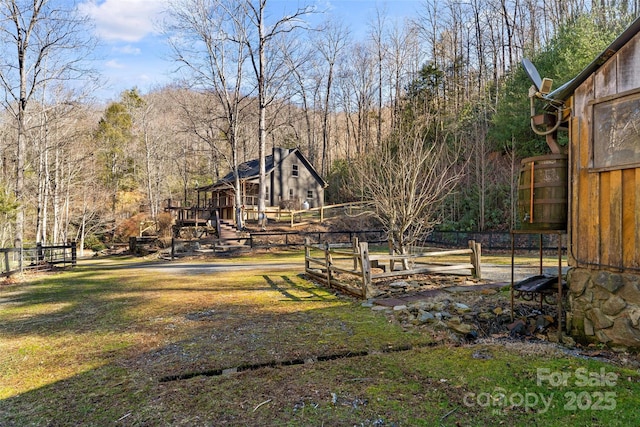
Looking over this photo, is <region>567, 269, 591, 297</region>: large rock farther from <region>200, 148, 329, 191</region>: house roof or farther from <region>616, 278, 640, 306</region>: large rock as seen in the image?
<region>200, 148, 329, 191</region>: house roof

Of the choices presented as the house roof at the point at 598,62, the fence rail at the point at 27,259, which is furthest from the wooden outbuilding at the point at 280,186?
the house roof at the point at 598,62

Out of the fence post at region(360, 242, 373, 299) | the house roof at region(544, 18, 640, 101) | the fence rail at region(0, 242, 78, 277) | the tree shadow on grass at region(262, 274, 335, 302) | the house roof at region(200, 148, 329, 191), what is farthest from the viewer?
the house roof at region(200, 148, 329, 191)

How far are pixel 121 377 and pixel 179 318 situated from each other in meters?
2.35

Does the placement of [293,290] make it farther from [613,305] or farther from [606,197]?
[606,197]

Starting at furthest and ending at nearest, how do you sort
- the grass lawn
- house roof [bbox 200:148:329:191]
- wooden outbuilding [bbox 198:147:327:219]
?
wooden outbuilding [bbox 198:147:327:219], house roof [bbox 200:148:329:191], the grass lawn

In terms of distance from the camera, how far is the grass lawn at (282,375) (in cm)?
303

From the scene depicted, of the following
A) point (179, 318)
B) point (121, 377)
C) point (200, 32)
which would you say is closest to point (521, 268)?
point (179, 318)

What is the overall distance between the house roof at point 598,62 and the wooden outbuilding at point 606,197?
11 mm

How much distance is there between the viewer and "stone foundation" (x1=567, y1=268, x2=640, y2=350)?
4.19 meters

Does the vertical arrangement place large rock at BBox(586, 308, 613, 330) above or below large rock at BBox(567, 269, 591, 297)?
below

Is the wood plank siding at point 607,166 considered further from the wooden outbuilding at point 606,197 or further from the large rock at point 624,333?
the large rock at point 624,333

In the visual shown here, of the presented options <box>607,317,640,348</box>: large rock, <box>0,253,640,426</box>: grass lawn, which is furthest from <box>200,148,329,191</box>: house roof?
<box>607,317,640,348</box>: large rock

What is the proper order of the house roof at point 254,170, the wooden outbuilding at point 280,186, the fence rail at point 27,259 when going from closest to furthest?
the fence rail at point 27,259 < the house roof at point 254,170 < the wooden outbuilding at point 280,186

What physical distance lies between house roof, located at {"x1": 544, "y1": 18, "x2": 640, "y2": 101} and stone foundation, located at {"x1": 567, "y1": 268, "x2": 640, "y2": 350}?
7.98 feet
